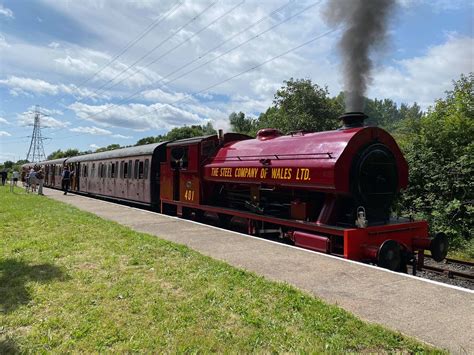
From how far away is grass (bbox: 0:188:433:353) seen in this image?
3.34m

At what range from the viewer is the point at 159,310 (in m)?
4.01

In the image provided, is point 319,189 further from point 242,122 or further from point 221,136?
point 242,122

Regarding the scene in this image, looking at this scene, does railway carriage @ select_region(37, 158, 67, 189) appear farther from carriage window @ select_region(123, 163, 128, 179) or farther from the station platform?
the station platform

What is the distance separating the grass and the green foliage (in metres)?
7.83

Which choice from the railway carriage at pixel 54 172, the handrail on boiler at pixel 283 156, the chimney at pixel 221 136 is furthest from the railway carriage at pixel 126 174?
the railway carriage at pixel 54 172

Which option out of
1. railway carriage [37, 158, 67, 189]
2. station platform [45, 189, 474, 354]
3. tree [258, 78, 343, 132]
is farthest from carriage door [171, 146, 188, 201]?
railway carriage [37, 158, 67, 189]

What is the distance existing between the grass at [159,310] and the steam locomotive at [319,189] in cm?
222

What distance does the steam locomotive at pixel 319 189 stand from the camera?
6656 millimetres

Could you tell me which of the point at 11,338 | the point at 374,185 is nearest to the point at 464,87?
the point at 374,185

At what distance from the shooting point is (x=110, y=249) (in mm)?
6828

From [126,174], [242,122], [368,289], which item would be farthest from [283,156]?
[242,122]

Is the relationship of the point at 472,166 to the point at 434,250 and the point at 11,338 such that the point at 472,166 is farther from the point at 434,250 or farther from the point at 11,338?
the point at 11,338

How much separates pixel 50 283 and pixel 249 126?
2319 inches

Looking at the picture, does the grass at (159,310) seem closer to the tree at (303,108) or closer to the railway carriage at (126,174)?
the railway carriage at (126,174)
